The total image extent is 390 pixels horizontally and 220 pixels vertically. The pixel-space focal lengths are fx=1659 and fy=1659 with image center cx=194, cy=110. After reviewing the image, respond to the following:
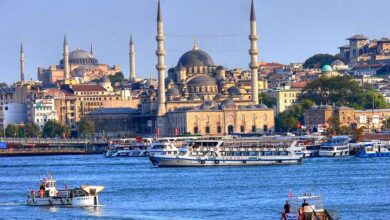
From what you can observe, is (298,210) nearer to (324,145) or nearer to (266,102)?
(324,145)

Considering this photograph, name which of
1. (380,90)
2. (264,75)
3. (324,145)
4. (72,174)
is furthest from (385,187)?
(264,75)

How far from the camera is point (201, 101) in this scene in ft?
403

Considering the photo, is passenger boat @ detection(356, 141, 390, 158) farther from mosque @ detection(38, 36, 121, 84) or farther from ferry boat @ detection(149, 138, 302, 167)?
mosque @ detection(38, 36, 121, 84)

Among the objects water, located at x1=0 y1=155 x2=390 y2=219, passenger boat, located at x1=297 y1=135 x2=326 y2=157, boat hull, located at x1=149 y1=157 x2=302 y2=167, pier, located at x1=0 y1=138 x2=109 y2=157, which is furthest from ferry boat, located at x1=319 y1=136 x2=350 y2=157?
pier, located at x1=0 y1=138 x2=109 y2=157

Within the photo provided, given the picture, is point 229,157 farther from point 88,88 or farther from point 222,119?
point 88,88

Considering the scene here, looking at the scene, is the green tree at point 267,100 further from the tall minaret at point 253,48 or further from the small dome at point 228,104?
the tall minaret at point 253,48

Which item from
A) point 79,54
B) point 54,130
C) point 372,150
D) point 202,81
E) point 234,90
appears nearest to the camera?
point 372,150

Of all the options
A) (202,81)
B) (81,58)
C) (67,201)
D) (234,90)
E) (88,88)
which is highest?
(81,58)

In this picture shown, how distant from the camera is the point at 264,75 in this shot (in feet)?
519

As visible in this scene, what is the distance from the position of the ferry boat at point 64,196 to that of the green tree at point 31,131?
76.2 meters

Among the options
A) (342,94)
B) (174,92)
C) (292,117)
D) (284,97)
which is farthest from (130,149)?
(284,97)

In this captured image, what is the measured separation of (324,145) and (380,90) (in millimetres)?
51857

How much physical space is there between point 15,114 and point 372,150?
192ft

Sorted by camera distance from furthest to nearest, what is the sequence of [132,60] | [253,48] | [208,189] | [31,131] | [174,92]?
[132,60] < [31,131] < [174,92] < [253,48] < [208,189]
